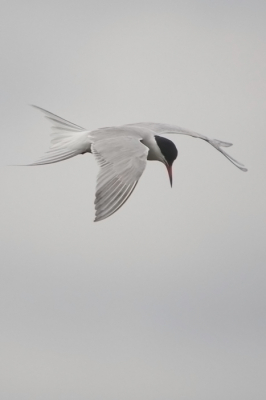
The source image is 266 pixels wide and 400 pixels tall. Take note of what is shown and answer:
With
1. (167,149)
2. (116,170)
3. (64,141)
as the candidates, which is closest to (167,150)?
(167,149)

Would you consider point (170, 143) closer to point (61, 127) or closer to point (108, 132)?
point (108, 132)

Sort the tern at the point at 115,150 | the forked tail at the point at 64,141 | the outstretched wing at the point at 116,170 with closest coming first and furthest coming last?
the outstretched wing at the point at 116,170
the tern at the point at 115,150
the forked tail at the point at 64,141

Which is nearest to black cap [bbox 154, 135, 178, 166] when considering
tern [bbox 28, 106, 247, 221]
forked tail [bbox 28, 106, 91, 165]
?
tern [bbox 28, 106, 247, 221]

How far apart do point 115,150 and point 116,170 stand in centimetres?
76

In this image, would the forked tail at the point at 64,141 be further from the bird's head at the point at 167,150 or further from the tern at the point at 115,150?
the bird's head at the point at 167,150

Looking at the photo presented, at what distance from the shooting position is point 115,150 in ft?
45.8

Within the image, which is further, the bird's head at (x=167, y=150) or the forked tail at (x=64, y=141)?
the forked tail at (x=64, y=141)

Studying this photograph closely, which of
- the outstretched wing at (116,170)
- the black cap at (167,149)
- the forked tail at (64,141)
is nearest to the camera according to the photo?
→ the outstretched wing at (116,170)

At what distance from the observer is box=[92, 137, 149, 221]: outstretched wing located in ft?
40.7

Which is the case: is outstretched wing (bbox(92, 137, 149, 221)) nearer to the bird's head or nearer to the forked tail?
the bird's head

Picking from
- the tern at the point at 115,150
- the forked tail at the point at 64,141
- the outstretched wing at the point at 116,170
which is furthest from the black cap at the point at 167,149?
the forked tail at the point at 64,141

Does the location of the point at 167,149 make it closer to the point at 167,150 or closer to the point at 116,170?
the point at 167,150

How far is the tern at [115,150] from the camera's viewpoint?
1267cm

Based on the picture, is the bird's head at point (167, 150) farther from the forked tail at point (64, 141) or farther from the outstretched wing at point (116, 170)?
the forked tail at point (64, 141)
